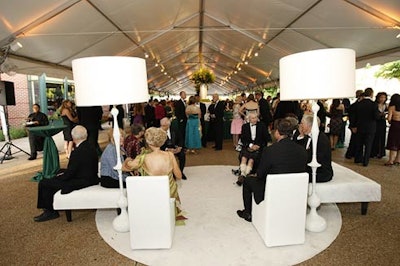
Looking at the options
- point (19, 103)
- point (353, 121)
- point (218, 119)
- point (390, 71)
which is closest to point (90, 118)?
point (218, 119)

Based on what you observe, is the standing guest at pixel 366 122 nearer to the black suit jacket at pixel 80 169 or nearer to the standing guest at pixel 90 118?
the black suit jacket at pixel 80 169

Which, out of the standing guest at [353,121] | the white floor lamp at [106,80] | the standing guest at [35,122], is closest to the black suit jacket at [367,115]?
the standing guest at [353,121]

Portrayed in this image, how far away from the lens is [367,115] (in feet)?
15.9

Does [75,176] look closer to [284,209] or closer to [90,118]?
[284,209]

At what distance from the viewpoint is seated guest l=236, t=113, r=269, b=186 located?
404 centimetres

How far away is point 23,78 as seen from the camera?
1055 centimetres

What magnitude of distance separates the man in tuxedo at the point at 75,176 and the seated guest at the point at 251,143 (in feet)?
6.79

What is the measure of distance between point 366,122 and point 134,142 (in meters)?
4.03

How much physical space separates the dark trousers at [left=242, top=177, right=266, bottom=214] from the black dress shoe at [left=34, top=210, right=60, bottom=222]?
7.03ft

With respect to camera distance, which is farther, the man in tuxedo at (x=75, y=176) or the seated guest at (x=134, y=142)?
the seated guest at (x=134, y=142)

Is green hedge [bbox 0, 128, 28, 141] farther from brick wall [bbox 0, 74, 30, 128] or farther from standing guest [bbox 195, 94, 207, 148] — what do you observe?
standing guest [bbox 195, 94, 207, 148]

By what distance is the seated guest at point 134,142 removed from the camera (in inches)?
136

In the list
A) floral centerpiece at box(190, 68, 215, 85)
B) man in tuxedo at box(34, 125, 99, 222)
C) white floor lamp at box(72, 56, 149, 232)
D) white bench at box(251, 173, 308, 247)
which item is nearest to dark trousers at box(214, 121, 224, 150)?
floral centerpiece at box(190, 68, 215, 85)

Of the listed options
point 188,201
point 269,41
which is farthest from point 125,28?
point 188,201
